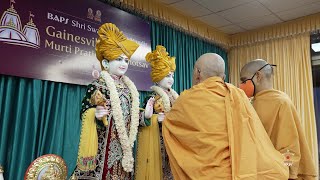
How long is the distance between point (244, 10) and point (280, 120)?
2.69m

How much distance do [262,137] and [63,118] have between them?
1.96 metres

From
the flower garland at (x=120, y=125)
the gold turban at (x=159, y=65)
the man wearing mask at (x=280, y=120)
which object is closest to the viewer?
the man wearing mask at (x=280, y=120)

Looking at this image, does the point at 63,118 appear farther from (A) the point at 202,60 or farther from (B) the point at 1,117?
(A) the point at 202,60

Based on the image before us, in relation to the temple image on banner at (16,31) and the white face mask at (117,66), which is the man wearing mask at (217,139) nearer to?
the white face mask at (117,66)

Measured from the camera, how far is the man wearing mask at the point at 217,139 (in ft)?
5.70

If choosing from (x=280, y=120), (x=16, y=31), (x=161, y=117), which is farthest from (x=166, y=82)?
(x=16, y=31)

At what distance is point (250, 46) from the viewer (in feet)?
18.7

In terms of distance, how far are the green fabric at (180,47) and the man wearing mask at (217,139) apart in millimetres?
2437

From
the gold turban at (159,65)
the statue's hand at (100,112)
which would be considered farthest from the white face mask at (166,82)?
the statue's hand at (100,112)

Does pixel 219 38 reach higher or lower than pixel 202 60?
higher

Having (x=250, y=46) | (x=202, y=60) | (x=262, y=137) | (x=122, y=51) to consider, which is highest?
(x=250, y=46)

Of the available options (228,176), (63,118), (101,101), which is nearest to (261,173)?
(228,176)

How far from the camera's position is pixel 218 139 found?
5.88 feet

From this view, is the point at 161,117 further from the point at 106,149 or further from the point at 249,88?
the point at 249,88
